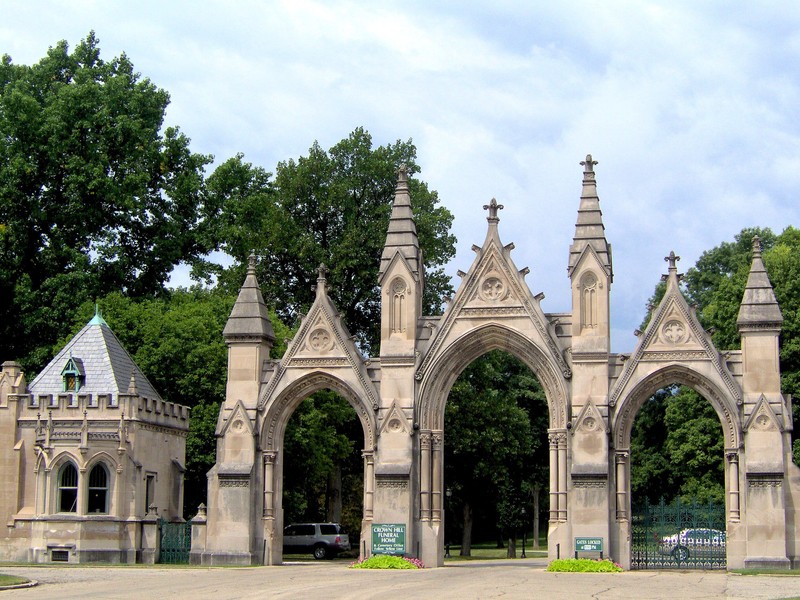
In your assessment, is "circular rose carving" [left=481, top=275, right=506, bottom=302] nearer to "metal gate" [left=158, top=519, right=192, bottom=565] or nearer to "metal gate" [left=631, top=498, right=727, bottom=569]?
"metal gate" [left=631, top=498, right=727, bottom=569]

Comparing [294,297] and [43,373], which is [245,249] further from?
[43,373]

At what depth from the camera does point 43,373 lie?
36.3m

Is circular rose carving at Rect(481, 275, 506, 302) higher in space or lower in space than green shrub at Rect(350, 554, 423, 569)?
higher

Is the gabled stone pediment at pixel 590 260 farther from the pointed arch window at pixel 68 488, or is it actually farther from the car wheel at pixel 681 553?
the pointed arch window at pixel 68 488

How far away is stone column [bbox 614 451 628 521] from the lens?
3209cm

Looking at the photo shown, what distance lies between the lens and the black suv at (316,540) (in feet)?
150

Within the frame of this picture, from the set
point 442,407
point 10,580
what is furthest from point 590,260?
point 10,580

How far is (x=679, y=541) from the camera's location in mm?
32469

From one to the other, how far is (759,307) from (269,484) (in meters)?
13.9

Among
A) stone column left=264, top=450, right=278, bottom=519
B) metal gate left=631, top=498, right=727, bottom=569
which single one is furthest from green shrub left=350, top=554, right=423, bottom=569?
metal gate left=631, top=498, right=727, bottom=569

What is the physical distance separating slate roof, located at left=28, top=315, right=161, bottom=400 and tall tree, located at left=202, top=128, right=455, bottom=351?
39.4 feet

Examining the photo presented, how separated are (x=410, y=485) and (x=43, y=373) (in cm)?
1146

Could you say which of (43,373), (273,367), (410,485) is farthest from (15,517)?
(410,485)

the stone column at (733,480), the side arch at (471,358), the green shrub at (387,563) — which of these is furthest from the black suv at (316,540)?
the stone column at (733,480)
